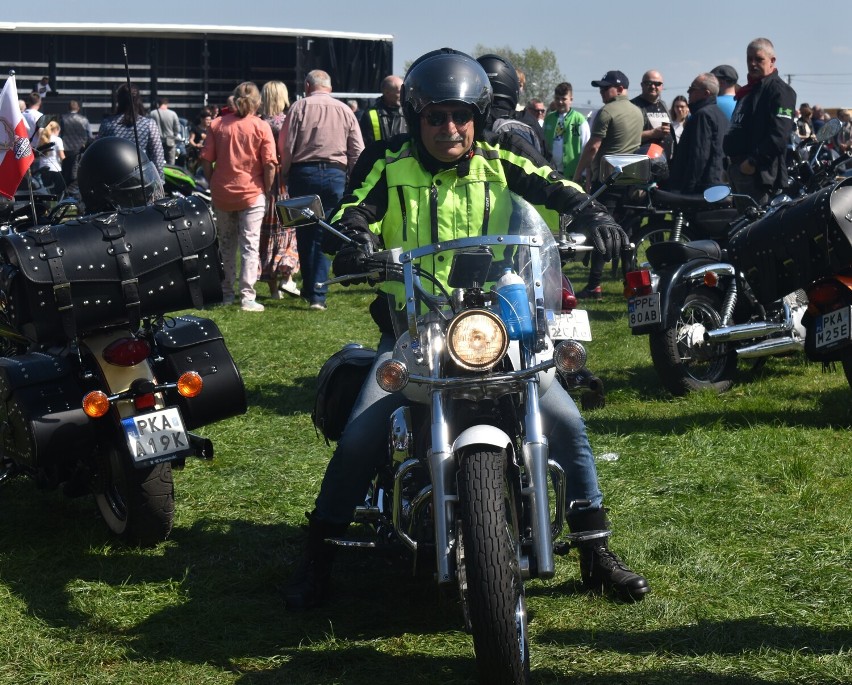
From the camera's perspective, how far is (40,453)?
4.44 meters

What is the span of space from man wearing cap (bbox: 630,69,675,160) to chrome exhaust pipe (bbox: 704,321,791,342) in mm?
5375

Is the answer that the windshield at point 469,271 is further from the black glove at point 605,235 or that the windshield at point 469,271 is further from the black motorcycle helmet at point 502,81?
the black motorcycle helmet at point 502,81

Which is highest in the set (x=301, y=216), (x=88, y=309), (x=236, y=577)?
(x=301, y=216)

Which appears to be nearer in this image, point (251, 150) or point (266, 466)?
point (266, 466)

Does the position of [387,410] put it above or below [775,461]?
above

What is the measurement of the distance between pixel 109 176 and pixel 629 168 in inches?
98.1

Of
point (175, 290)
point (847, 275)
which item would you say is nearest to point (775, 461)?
point (847, 275)

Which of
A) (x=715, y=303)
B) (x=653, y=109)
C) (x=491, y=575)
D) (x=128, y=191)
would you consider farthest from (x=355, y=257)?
(x=653, y=109)

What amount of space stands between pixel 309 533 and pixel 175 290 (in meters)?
1.06

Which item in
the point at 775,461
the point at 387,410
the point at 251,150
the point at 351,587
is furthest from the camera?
the point at 251,150

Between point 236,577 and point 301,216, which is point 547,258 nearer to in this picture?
point 301,216

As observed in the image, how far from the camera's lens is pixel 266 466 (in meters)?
5.97

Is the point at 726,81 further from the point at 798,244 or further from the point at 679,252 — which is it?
the point at 798,244

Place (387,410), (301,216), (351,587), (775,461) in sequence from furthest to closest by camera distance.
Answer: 1. (775,461)
2. (351,587)
3. (387,410)
4. (301,216)
